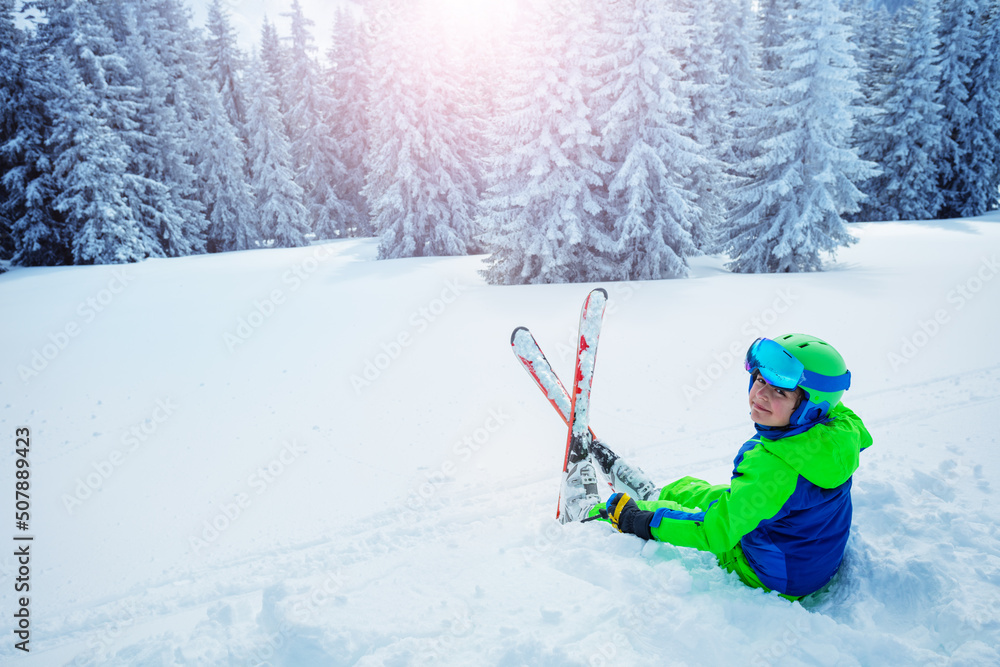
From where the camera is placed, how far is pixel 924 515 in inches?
122

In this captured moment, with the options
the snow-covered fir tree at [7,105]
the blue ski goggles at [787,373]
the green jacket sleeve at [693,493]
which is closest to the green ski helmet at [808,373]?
the blue ski goggles at [787,373]

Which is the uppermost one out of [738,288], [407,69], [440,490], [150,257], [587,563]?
[407,69]

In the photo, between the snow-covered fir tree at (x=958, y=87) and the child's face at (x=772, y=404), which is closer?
the child's face at (x=772, y=404)

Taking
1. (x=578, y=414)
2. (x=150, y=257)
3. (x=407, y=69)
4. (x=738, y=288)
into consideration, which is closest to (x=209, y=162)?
(x=150, y=257)

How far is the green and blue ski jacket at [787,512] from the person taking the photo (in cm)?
227

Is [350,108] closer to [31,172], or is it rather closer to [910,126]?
[31,172]

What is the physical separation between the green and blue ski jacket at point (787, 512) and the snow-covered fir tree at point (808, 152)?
13260 mm

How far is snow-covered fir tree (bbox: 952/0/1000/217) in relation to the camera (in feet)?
72.3

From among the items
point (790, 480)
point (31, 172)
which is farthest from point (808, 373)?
point (31, 172)

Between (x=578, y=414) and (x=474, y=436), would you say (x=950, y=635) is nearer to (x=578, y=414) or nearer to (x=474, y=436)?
(x=578, y=414)

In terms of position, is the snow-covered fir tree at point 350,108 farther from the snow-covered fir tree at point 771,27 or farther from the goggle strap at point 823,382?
the goggle strap at point 823,382

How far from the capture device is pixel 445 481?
175 inches

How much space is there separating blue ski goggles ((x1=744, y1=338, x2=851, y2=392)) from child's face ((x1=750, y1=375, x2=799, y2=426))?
0.13ft

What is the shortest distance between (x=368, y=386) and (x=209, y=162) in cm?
2144
